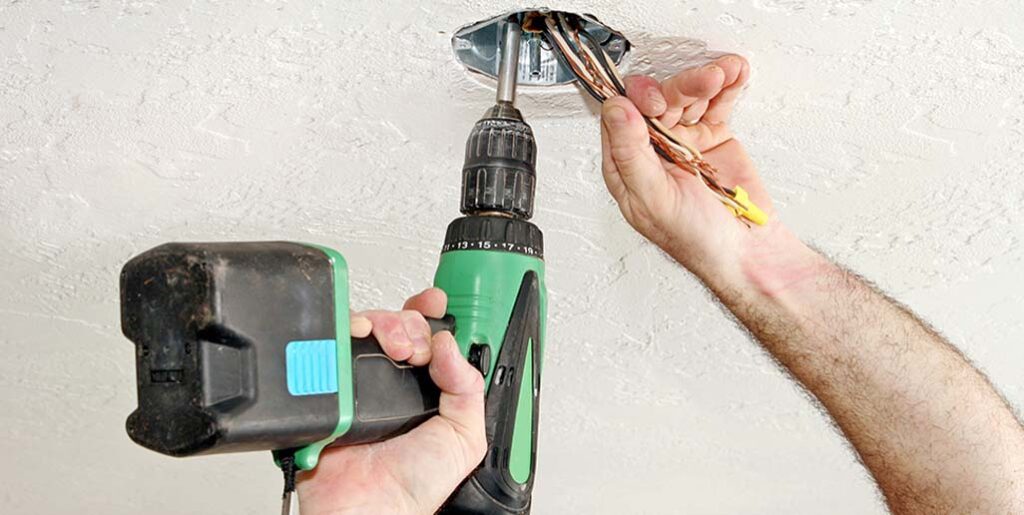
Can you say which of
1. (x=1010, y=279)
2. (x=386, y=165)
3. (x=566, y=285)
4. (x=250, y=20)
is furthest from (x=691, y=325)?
(x=250, y=20)

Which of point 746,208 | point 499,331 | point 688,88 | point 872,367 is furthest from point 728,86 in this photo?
point 872,367

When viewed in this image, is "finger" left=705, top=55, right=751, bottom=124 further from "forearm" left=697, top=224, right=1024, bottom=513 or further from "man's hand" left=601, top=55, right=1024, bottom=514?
"forearm" left=697, top=224, right=1024, bottom=513

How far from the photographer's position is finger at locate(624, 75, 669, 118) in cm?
88

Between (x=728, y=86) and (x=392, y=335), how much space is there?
1.18 ft

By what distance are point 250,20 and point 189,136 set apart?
21 cm

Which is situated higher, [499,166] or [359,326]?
[499,166]

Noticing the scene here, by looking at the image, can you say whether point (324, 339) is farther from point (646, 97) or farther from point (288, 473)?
point (646, 97)

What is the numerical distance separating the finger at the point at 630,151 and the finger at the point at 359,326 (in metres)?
0.26

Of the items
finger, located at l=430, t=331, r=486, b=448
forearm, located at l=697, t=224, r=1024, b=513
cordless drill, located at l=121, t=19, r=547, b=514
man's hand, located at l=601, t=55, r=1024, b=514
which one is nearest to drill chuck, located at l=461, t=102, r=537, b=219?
cordless drill, located at l=121, t=19, r=547, b=514

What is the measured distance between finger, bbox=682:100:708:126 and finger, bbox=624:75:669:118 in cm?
4

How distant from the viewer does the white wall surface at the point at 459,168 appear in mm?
843

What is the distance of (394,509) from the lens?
2.73 feet

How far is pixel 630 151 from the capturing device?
34.8 inches

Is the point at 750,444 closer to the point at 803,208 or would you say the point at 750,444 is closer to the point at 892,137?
the point at 803,208
